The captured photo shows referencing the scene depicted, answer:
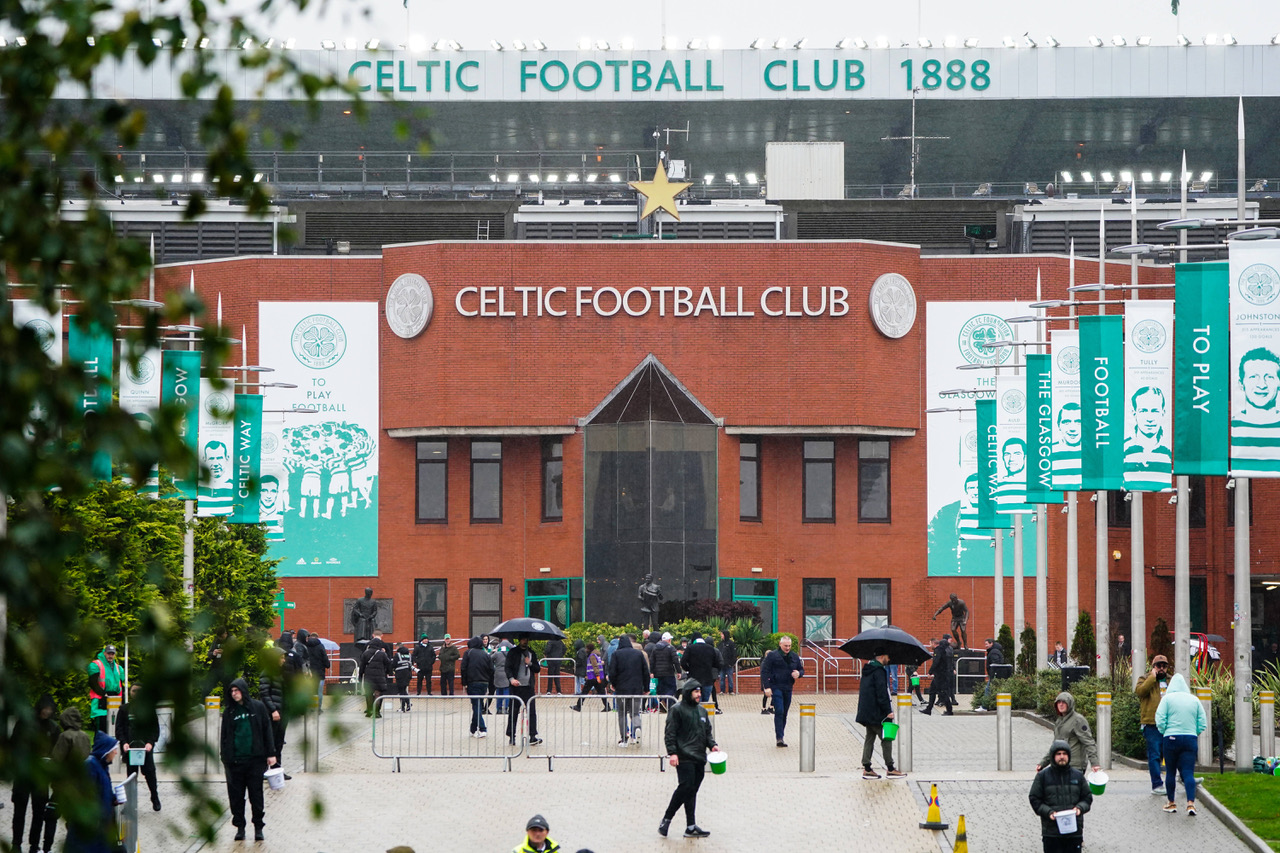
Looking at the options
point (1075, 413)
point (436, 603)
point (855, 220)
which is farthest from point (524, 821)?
point (855, 220)

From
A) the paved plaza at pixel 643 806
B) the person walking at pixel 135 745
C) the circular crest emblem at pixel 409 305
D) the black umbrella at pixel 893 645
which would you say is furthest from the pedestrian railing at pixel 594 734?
the circular crest emblem at pixel 409 305

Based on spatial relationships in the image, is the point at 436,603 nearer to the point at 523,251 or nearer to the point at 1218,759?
the point at 523,251

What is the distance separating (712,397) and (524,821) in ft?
91.4

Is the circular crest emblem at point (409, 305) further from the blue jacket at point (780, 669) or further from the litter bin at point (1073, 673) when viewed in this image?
the blue jacket at point (780, 669)

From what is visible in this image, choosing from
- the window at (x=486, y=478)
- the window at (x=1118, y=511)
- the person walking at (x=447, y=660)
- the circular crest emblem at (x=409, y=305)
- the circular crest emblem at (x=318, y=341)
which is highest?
the circular crest emblem at (x=409, y=305)

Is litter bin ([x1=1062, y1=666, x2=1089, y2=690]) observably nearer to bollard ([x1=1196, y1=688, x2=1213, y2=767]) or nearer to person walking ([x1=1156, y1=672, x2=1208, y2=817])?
bollard ([x1=1196, y1=688, x2=1213, y2=767])

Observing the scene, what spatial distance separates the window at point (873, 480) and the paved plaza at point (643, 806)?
21.7 meters

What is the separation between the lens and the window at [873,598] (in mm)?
46250

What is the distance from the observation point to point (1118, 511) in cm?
4825

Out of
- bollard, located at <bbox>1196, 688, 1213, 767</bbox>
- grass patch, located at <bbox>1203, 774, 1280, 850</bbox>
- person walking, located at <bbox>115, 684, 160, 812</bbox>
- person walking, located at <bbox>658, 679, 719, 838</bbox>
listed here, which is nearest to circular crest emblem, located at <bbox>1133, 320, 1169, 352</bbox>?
bollard, located at <bbox>1196, 688, 1213, 767</bbox>

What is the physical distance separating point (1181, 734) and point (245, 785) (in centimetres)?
929

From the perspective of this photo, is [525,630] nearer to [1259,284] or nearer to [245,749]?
[245,749]

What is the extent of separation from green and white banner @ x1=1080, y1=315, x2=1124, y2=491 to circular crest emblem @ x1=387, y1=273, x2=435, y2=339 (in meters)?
22.6

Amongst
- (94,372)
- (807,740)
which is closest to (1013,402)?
(807,740)
